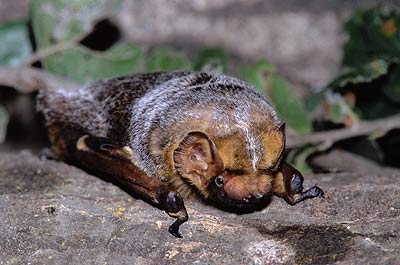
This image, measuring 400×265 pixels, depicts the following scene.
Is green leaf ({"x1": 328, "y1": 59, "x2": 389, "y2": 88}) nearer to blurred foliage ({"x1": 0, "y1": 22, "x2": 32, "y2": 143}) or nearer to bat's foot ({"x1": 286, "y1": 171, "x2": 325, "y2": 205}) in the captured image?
bat's foot ({"x1": 286, "y1": 171, "x2": 325, "y2": 205})

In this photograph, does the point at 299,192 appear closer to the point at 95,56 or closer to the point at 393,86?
the point at 393,86

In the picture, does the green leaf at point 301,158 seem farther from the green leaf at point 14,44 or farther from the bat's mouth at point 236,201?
the green leaf at point 14,44

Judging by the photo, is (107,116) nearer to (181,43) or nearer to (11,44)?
(11,44)

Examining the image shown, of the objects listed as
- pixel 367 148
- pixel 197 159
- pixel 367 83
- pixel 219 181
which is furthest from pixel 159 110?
pixel 367 83

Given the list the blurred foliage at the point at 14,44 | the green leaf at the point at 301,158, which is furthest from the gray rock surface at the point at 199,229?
the blurred foliage at the point at 14,44

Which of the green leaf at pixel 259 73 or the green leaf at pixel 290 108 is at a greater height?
the green leaf at pixel 259 73

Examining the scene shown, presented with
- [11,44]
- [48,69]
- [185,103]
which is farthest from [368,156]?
[11,44]

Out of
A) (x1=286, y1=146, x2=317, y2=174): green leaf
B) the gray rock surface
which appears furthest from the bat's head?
(x1=286, y1=146, x2=317, y2=174): green leaf
